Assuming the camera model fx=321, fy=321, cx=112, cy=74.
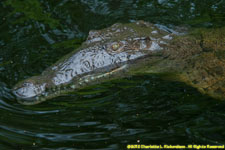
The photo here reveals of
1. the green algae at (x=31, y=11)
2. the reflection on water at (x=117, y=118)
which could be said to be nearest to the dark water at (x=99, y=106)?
the reflection on water at (x=117, y=118)

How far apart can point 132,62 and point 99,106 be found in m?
A: 1.10

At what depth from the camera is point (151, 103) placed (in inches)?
188

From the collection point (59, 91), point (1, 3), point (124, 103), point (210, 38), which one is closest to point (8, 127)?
point (59, 91)

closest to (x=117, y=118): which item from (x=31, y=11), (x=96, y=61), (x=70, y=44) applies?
(x=96, y=61)

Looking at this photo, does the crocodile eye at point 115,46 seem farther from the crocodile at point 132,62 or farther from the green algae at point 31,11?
the green algae at point 31,11

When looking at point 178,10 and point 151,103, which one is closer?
point 151,103

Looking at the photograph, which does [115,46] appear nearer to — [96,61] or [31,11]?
[96,61]

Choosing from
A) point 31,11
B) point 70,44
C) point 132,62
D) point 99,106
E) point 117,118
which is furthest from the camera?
point 31,11

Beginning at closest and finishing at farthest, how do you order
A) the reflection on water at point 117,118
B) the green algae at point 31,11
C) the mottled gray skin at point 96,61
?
the reflection on water at point 117,118 < the mottled gray skin at point 96,61 < the green algae at point 31,11

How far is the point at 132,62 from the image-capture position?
5.48 m

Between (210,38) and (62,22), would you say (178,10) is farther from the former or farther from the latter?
(62,22)

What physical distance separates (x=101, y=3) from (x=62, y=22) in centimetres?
110

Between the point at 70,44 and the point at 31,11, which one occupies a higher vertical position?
the point at 31,11

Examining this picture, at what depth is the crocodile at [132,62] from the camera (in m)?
5.00
